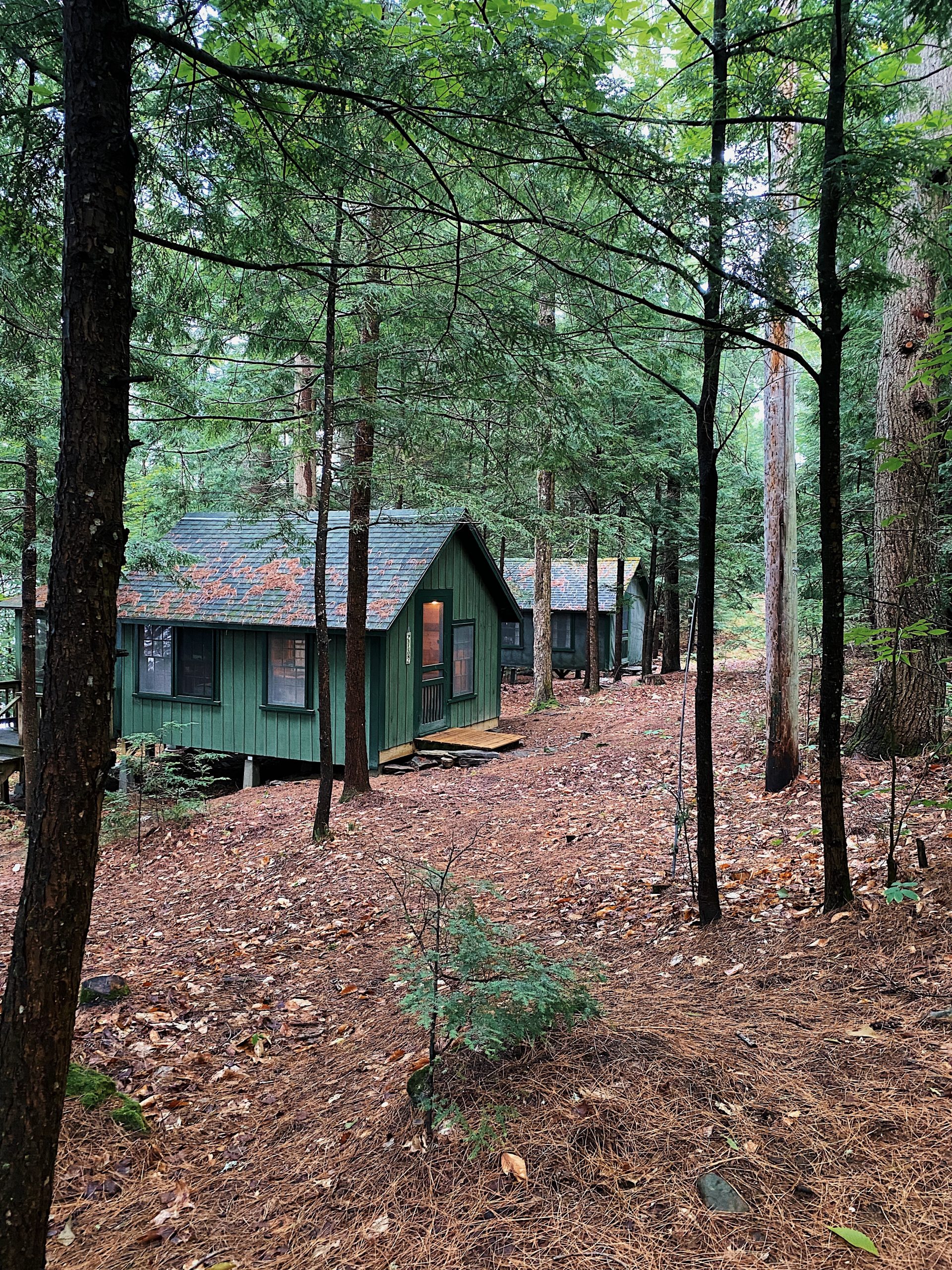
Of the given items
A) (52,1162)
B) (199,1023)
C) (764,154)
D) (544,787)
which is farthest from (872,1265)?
(544,787)

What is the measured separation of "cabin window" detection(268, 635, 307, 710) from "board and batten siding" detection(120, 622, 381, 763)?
145 millimetres

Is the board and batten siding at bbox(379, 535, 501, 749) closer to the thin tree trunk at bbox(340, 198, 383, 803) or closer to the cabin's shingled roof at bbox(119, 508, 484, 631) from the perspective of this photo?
the cabin's shingled roof at bbox(119, 508, 484, 631)

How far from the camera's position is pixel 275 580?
14453mm

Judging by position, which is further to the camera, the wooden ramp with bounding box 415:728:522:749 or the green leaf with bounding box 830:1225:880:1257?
the wooden ramp with bounding box 415:728:522:749

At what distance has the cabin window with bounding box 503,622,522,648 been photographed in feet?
94.4

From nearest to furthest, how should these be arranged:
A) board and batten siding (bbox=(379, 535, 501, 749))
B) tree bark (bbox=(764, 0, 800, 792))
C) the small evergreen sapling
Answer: the small evergreen sapling → tree bark (bbox=(764, 0, 800, 792)) → board and batten siding (bbox=(379, 535, 501, 749))

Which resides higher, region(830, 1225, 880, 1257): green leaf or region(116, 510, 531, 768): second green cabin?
region(116, 510, 531, 768): second green cabin

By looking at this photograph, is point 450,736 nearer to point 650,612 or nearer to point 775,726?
point 775,726

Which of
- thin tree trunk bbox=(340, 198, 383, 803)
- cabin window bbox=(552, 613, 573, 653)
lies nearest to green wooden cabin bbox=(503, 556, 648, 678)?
cabin window bbox=(552, 613, 573, 653)

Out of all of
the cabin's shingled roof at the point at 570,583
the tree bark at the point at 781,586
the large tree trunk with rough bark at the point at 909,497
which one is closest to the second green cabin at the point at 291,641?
the tree bark at the point at 781,586

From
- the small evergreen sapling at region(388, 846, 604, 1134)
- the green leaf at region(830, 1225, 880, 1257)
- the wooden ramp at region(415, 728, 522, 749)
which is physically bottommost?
the wooden ramp at region(415, 728, 522, 749)

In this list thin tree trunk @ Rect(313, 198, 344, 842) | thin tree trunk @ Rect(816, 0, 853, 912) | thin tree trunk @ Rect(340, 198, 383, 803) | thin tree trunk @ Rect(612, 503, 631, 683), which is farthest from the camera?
thin tree trunk @ Rect(612, 503, 631, 683)

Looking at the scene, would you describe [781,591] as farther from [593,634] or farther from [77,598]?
[593,634]

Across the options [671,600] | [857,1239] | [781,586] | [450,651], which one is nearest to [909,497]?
[781,586]
